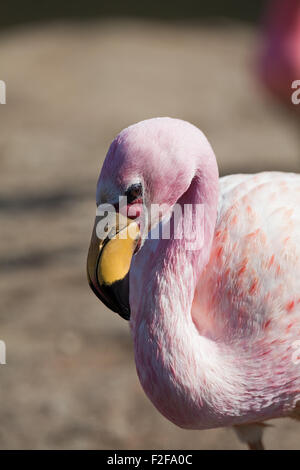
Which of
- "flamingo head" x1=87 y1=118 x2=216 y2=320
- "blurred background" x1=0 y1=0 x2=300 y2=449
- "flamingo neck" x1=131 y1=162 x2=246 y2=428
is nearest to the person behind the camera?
"flamingo head" x1=87 y1=118 x2=216 y2=320

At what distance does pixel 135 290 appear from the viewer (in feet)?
7.82

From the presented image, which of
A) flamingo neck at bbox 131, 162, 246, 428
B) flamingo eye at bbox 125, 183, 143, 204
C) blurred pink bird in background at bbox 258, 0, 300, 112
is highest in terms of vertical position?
blurred pink bird in background at bbox 258, 0, 300, 112

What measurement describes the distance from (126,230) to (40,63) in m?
6.56

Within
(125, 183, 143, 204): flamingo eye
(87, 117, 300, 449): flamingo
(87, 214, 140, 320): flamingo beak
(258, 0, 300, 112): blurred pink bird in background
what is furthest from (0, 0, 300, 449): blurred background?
(125, 183, 143, 204): flamingo eye

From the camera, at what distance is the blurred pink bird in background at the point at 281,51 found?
4754mm

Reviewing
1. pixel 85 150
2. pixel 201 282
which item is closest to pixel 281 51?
pixel 85 150

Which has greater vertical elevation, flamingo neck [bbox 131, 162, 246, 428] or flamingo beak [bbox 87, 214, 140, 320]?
flamingo beak [bbox 87, 214, 140, 320]

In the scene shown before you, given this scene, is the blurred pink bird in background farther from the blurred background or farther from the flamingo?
the flamingo

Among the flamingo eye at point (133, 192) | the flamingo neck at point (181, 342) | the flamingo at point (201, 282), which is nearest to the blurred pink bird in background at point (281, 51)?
the flamingo at point (201, 282)

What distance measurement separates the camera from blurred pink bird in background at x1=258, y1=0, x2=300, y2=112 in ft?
15.6

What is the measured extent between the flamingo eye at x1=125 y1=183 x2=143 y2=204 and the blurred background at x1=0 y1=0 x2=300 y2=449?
1590 mm

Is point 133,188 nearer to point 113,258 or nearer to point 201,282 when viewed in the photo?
point 113,258

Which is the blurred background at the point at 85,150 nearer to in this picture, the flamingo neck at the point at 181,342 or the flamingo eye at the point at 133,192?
the flamingo neck at the point at 181,342

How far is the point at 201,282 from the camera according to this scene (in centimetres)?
232
